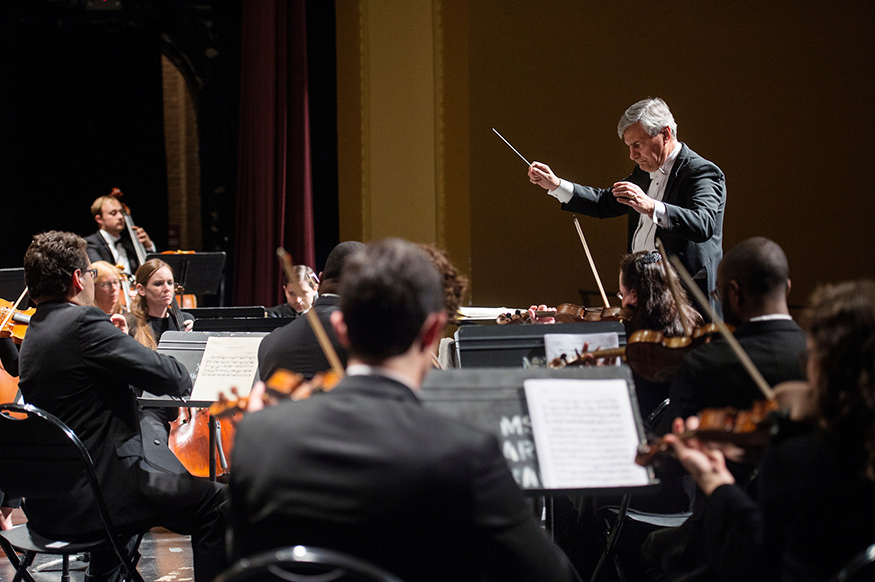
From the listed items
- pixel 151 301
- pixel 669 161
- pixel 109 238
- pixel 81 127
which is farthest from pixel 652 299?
pixel 81 127

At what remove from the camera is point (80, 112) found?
795cm

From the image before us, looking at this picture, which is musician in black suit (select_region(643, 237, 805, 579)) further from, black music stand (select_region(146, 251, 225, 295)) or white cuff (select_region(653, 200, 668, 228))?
black music stand (select_region(146, 251, 225, 295))

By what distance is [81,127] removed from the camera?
26.2 ft

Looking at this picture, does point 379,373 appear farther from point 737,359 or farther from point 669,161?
point 669,161

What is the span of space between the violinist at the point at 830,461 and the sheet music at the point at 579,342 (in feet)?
3.69

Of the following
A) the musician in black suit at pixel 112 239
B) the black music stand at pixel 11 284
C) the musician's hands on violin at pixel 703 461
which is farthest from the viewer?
the musician in black suit at pixel 112 239

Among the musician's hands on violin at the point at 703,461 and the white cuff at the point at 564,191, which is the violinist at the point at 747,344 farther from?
the white cuff at the point at 564,191

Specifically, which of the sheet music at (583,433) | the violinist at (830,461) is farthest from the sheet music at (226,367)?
the violinist at (830,461)

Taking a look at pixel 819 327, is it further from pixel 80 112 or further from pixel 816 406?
pixel 80 112

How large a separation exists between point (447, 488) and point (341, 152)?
5.25 metres

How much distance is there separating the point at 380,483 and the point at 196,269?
4.94m

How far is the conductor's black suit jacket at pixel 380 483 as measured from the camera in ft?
3.80

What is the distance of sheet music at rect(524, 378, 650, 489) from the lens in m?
1.72

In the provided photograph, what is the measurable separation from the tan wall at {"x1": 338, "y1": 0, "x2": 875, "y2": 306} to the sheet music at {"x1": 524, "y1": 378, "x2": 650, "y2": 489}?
3956mm
